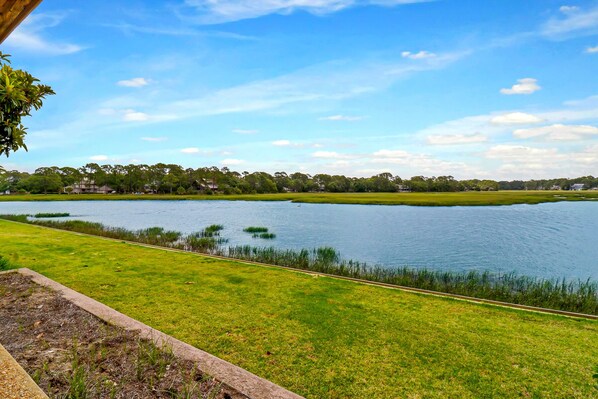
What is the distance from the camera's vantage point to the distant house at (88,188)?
126562 millimetres

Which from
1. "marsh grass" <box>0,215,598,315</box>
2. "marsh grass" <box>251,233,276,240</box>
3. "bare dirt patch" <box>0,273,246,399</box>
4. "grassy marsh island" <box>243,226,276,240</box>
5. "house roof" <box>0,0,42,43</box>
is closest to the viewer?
"house roof" <box>0,0,42,43</box>

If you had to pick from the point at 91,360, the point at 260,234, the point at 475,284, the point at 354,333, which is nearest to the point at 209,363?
the point at 91,360

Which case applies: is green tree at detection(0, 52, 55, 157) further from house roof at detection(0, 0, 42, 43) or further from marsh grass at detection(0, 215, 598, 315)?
marsh grass at detection(0, 215, 598, 315)

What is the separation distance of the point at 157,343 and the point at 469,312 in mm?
5842

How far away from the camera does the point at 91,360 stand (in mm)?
3881

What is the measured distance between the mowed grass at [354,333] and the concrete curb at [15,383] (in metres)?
1.87

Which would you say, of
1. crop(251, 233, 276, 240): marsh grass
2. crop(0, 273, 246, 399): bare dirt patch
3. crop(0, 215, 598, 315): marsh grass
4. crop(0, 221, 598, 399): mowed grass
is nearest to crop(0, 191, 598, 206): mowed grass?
crop(251, 233, 276, 240): marsh grass

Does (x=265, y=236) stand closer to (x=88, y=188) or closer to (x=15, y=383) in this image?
(x=15, y=383)

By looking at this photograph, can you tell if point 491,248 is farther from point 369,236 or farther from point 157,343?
point 157,343

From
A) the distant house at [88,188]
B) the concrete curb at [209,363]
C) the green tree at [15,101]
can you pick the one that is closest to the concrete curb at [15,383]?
the concrete curb at [209,363]

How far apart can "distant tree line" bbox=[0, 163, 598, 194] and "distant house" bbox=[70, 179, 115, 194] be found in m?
2.00

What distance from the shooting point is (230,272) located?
973 cm

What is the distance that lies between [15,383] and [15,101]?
3.35m

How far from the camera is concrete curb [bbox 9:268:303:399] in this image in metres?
3.38
